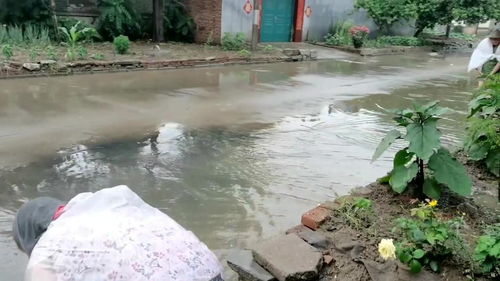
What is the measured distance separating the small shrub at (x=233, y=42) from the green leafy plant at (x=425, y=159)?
10902 mm

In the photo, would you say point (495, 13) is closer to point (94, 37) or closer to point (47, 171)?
point (94, 37)

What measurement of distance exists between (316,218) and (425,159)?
832mm

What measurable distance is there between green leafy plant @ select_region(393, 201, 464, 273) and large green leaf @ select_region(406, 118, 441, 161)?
46 cm

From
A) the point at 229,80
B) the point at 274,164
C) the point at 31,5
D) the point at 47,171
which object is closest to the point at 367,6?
the point at 229,80

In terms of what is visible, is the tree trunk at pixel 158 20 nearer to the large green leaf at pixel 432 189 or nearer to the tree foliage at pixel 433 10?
→ the tree foliage at pixel 433 10

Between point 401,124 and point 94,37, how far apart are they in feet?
38.2

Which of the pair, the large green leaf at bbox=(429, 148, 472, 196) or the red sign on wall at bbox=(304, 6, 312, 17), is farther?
the red sign on wall at bbox=(304, 6, 312, 17)

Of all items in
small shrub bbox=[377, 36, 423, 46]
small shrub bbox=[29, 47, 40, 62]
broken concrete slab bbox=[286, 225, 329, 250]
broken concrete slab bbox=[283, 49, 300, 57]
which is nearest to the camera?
broken concrete slab bbox=[286, 225, 329, 250]

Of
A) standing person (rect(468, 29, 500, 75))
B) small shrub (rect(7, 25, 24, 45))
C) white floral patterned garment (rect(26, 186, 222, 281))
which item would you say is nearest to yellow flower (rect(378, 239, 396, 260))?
white floral patterned garment (rect(26, 186, 222, 281))

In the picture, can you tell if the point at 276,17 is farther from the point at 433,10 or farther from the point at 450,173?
the point at 450,173

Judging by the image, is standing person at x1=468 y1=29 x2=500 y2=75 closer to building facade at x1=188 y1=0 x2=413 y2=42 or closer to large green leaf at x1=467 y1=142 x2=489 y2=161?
large green leaf at x1=467 y1=142 x2=489 y2=161

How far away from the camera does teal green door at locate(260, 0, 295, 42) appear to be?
54.7ft

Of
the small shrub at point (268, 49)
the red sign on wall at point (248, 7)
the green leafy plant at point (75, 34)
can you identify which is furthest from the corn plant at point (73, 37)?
the red sign on wall at point (248, 7)

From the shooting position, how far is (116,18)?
13.5 m
